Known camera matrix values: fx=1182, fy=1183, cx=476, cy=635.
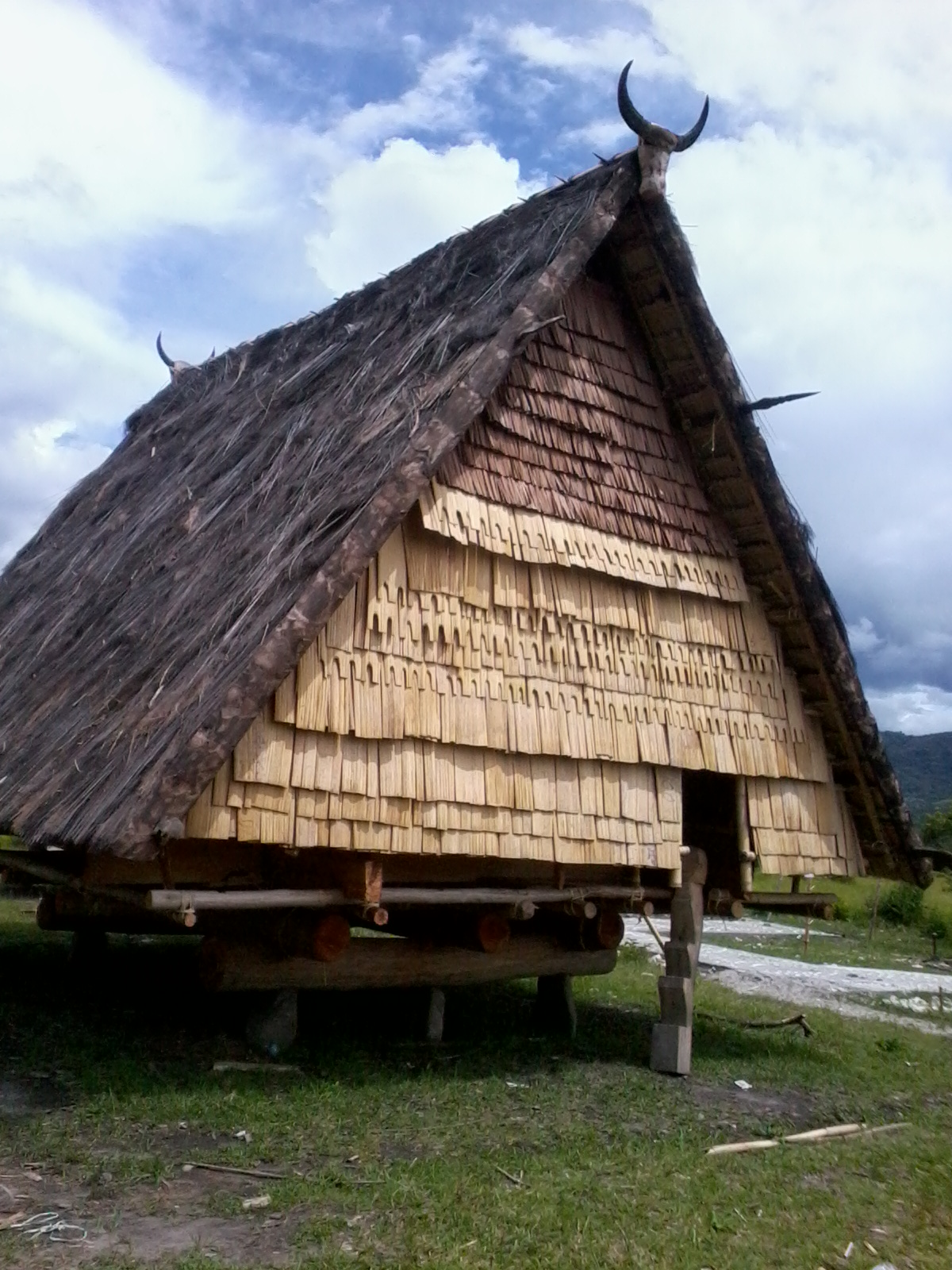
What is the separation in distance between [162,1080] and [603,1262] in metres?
3.06

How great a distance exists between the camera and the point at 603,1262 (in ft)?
15.2

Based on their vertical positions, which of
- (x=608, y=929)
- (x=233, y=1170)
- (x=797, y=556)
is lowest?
(x=233, y=1170)

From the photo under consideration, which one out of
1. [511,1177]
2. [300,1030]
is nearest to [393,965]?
[300,1030]

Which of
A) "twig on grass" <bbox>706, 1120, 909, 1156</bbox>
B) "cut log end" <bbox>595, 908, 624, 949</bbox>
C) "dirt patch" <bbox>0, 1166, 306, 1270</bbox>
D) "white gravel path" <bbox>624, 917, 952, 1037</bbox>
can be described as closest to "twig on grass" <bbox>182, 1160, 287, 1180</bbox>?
"dirt patch" <bbox>0, 1166, 306, 1270</bbox>

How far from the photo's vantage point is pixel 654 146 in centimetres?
745

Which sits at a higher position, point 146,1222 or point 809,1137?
point 809,1137

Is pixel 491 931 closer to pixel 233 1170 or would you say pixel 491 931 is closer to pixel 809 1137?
pixel 809 1137

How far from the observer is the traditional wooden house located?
606cm

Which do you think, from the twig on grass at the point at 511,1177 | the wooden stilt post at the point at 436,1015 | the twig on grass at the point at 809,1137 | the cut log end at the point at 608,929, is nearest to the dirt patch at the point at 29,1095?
the twig on grass at the point at 511,1177

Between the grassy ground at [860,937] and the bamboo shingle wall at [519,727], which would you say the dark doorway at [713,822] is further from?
the grassy ground at [860,937]

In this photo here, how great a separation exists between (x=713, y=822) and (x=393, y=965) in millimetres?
3263

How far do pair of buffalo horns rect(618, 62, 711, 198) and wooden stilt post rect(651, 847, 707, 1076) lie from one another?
4.49 meters

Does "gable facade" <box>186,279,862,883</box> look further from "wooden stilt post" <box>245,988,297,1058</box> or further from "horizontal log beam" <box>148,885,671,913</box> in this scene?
"wooden stilt post" <box>245,988,297,1058</box>

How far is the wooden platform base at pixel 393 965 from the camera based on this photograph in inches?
282
